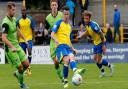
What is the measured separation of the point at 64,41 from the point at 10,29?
1.80 m

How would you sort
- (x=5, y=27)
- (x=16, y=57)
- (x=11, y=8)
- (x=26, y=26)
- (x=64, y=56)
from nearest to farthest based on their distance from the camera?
(x=11, y=8) → (x=5, y=27) → (x=16, y=57) → (x=64, y=56) → (x=26, y=26)

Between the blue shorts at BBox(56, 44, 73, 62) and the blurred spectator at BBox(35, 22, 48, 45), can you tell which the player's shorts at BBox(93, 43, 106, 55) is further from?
the blurred spectator at BBox(35, 22, 48, 45)

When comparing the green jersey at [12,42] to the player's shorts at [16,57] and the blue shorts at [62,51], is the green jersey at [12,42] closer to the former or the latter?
the player's shorts at [16,57]

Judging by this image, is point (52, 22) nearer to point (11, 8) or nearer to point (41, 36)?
point (11, 8)

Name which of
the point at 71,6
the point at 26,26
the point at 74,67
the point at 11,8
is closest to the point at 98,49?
the point at 26,26

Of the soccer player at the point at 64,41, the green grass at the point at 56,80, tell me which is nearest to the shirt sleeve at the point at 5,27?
the soccer player at the point at 64,41

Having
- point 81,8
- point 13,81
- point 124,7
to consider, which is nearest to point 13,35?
point 13,81

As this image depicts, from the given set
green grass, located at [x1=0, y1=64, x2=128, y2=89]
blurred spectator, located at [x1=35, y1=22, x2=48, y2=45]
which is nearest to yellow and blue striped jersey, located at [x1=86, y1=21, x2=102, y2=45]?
green grass, located at [x1=0, y1=64, x2=128, y2=89]

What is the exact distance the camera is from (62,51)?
722 inches

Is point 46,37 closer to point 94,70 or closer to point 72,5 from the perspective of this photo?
point 72,5

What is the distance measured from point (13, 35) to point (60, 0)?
22.1 m

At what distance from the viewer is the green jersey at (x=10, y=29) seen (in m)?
17.6

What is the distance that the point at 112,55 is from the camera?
105 ft

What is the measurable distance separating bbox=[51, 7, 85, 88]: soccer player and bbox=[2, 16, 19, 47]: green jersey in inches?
45.2
